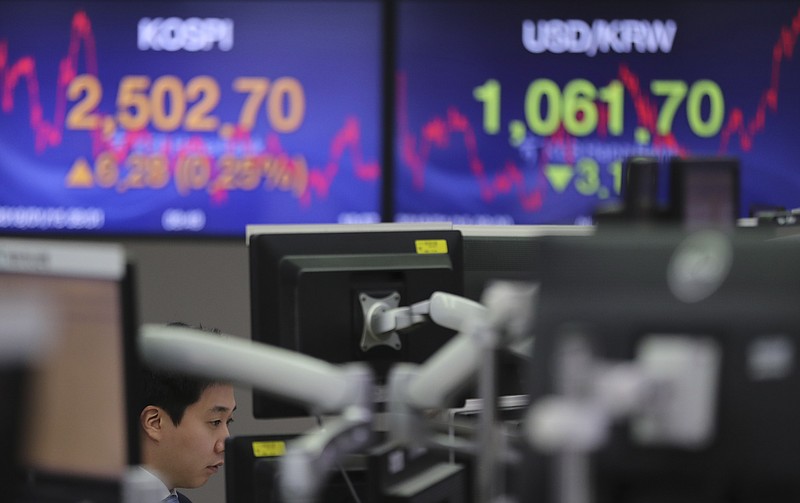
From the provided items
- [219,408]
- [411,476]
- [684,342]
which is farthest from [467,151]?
[684,342]

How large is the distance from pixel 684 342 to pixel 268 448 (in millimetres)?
990

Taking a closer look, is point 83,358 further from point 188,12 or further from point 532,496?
point 188,12

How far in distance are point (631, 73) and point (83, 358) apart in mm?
2777

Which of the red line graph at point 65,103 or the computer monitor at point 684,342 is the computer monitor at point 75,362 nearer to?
the computer monitor at point 684,342

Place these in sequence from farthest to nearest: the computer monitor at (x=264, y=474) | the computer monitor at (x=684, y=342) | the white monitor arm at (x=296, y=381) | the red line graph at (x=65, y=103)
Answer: the red line graph at (x=65, y=103), the computer monitor at (x=264, y=474), the white monitor arm at (x=296, y=381), the computer monitor at (x=684, y=342)

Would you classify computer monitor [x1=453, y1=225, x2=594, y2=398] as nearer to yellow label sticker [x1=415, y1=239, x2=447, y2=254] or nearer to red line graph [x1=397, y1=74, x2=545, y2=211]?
yellow label sticker [x1=415, y1=239, x2=447, y2=254]

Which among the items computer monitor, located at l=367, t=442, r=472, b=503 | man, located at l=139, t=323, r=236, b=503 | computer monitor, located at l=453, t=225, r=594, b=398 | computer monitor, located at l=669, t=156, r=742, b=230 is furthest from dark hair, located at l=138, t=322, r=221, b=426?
computer monitor, located at l=669, t=156, r=742, b=230

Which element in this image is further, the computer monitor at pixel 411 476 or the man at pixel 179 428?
the man at pixel 179 428

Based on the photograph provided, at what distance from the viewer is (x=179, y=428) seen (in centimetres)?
240

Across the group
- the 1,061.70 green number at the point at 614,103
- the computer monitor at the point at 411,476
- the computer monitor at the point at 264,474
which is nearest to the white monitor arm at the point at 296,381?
the computer monitor at the point at 411,476

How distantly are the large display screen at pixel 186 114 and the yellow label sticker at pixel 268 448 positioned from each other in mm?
1854

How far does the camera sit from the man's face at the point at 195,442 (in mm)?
2398

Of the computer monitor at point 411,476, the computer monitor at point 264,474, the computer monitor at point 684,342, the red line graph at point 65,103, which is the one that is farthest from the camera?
the red line graph at point 65,103

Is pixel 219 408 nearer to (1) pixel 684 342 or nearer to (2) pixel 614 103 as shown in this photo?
(1) pixel 684 342
